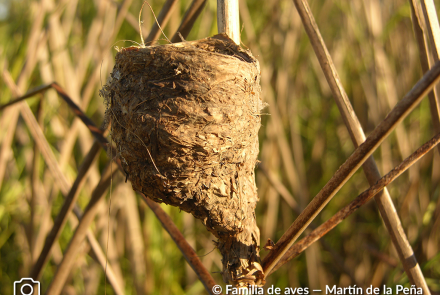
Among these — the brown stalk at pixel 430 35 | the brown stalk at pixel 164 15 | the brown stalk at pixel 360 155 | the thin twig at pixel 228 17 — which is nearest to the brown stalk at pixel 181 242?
the brown stalk at pixel 360 155

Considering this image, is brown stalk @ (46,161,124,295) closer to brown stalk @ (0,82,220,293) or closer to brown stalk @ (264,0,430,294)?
brown stalk @ (0,82,220,293)

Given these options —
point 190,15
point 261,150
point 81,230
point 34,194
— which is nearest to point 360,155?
point 190,15

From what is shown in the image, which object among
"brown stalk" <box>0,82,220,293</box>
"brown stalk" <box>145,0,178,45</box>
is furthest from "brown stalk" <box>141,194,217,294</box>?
"brown stalk" <box>145,0,178,45</box>

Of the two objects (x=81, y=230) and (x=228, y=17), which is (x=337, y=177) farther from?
(x=81, y=230)

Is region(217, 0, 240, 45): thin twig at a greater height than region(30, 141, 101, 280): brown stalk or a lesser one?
greater

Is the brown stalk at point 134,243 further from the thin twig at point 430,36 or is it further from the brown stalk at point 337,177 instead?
the thin twig at point 430,36
